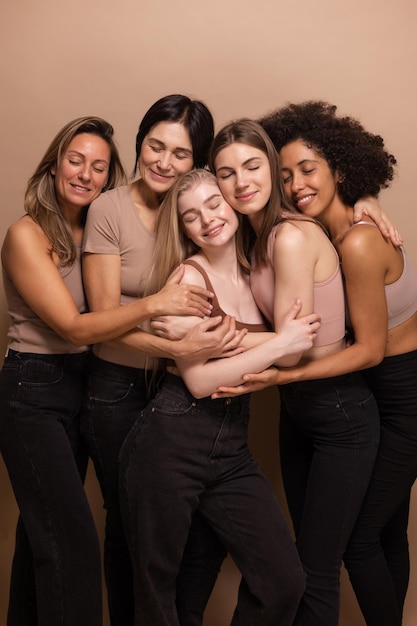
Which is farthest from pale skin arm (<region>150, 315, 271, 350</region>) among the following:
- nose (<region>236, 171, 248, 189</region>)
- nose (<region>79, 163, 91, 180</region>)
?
nose (<region>79, 163, 91, 180</region>)

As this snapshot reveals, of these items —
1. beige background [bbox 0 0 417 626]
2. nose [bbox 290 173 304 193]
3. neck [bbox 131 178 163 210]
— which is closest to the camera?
nose [bbox 290 173 304 193]

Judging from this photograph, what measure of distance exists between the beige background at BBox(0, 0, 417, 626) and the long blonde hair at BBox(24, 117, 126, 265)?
1.90 feet

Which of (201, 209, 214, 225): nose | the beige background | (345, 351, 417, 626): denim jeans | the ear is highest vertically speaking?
the beige background

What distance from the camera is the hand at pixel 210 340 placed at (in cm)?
206

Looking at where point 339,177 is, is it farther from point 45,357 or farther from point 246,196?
point 45,357

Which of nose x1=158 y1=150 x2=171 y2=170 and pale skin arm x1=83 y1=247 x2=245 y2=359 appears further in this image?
nose x1=158 y1=150 x2=171 y2=170

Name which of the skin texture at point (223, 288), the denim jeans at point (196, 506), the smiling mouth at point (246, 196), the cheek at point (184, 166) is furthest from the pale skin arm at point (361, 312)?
the cheek at point (184, 166)

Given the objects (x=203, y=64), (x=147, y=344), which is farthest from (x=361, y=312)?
(x=203, y=64)

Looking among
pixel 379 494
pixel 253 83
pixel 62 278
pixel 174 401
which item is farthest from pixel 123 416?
pixel 253 83

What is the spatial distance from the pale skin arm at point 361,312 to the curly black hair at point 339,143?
0.22 meters

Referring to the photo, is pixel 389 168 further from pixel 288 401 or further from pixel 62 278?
pixel 62 278

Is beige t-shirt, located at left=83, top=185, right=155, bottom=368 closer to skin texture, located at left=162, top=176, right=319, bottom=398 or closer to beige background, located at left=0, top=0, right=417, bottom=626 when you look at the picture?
skin texture, located at left=162, top=176, right=319, bottom=398

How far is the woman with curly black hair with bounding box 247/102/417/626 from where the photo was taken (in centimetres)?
220

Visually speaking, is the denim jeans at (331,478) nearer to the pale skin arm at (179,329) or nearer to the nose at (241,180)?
the pale skin arm at (179,329)
